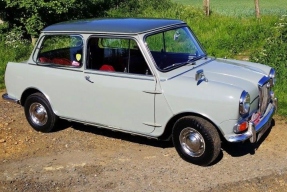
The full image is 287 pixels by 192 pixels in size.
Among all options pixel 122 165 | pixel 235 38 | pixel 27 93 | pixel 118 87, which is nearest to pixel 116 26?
pixel 118 87

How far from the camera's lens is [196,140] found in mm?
4895

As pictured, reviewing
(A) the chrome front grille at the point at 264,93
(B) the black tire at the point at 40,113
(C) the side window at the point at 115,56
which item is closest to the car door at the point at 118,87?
(C) the side window at the point at 115,56

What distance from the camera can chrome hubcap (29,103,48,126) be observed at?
619cm

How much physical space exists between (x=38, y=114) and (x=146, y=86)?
2.02m

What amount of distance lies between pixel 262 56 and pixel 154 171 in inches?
171

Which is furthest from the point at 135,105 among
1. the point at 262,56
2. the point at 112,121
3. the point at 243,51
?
the point at 243,51

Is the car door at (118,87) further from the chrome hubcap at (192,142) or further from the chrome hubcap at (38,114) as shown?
the chrome hubcap at (38,114)

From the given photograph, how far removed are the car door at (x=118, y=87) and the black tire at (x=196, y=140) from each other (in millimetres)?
354

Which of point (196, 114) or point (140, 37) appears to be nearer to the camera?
point (196, 114)

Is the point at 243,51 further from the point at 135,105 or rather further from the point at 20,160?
the point at 20,160

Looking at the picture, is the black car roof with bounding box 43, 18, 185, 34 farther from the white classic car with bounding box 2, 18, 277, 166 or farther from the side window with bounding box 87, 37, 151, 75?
the side window with bounding box 87, 37, 151, 75

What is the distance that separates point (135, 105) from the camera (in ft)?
16.9

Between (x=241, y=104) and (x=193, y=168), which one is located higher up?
(x=241, y=104)

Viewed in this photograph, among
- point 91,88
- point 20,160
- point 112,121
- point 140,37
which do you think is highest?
point 140,37
